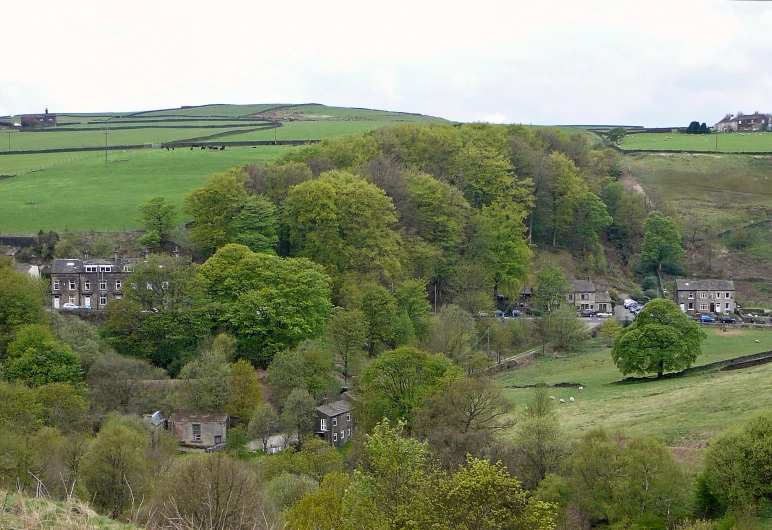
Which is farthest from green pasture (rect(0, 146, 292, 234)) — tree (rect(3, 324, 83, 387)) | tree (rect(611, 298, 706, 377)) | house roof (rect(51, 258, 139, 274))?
tree (rect(611, 298, 706, 377))

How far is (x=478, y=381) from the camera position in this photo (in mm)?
41688

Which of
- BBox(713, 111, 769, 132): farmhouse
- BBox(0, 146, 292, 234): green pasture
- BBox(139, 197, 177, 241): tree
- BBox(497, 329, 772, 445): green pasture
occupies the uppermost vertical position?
BBox(713, 111, 769, 132): farmhouse

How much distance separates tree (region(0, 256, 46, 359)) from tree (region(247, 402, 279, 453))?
15.3 m

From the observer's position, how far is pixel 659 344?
56031mm

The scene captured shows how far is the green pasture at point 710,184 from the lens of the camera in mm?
100000

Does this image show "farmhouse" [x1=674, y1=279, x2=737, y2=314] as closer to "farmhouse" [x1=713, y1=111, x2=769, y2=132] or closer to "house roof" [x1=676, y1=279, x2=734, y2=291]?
"house roof" [x1=676, y1=279, x2=734, y2=291]

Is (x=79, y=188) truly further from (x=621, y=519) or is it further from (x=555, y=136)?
(x=621, y=519)

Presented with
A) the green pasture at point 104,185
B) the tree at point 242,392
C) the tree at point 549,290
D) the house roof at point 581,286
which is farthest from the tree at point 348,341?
the house roof at point 581,286

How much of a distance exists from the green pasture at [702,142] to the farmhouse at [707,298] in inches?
1789

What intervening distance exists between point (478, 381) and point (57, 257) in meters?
37.7

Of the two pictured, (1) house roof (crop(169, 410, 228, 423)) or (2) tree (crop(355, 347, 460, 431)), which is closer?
(2) tree (crop(355, 347, 460, 431))

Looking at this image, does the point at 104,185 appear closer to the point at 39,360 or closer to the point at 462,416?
the point at 39,360

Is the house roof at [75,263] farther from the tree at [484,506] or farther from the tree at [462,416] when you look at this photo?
the tree at [484,506]

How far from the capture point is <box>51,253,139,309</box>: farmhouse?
6178cm
